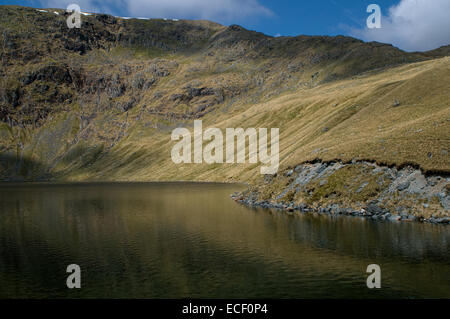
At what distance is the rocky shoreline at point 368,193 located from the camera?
173 ft

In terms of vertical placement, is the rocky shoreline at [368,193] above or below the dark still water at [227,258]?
above

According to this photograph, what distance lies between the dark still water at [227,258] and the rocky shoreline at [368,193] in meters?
3.61

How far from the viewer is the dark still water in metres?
29.2

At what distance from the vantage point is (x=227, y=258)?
38.2 metres

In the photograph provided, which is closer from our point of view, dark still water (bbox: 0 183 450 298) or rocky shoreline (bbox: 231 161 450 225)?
dark still water (bbox: 0 183 450 298)

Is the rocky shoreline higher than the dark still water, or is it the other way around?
the rocky shoreline

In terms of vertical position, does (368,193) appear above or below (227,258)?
above

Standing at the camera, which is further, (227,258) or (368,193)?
(368,193)

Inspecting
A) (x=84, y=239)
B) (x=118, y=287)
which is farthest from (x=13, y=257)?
(x=118, y=287)

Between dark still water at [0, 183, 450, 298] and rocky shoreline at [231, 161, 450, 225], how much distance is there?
11.9 feet

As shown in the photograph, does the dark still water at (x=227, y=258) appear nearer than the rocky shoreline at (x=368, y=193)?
Yes

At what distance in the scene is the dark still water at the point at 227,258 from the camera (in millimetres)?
29250

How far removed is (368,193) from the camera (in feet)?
195

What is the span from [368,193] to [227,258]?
31.6m
